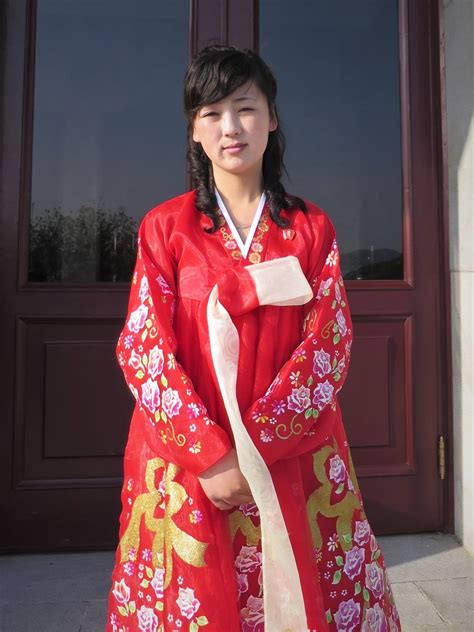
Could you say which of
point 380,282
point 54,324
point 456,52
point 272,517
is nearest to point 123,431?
point 54,324

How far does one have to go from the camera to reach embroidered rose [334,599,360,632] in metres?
1.20

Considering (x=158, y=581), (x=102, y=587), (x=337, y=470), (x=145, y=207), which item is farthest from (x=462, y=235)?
(x=102, y=587)

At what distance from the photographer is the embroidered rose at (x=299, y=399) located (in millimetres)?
1102

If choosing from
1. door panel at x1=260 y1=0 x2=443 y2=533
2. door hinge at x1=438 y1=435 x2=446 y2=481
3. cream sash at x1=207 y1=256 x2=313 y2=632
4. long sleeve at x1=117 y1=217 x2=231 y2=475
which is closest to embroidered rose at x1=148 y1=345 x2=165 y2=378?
long sleeve at x1=117 y1=217 x2=231 y2=475

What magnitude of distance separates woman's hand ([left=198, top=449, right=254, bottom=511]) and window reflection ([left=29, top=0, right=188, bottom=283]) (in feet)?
5.47

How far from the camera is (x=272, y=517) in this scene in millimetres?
1064

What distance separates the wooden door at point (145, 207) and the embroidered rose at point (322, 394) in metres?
1.52

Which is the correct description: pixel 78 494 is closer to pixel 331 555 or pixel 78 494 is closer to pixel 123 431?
pixel 123 431

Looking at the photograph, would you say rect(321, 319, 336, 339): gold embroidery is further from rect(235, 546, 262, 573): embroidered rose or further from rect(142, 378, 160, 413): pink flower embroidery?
rect(235, 546, 262, 573): embroidered rose

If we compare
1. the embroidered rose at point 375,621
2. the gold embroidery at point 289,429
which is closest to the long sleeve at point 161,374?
the gold embroidery at point 289,429

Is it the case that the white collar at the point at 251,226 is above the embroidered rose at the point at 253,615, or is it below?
above

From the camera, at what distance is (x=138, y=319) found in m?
1.20

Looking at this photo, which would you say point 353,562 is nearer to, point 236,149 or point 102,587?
point 236,149

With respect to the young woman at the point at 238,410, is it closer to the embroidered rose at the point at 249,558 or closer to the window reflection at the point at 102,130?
the embroidered rose at the point at 249,558
